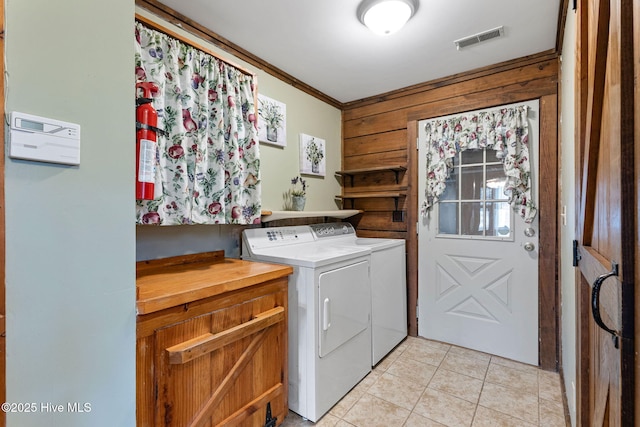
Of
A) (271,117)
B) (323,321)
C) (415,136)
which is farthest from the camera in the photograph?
(415,136)

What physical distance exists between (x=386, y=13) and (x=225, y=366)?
2078 millimetres

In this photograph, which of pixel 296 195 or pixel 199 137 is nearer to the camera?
pixel 199 137

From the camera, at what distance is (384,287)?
253 cm

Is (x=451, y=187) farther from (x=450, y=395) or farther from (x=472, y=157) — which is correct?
(x=450, y=395)

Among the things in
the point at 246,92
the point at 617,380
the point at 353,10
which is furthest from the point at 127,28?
the point at 617,380

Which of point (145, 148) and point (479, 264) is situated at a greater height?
point (145, 148)

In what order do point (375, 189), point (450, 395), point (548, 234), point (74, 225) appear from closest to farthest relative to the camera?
point (74, 225), point (450, 395), point (548, 234), point (375, 189)

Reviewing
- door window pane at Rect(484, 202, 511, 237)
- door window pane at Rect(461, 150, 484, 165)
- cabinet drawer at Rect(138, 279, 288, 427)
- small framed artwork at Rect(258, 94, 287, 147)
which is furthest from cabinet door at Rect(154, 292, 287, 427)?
door window pane at Rect(461, 150, 484, 165)

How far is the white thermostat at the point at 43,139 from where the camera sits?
2.54ft

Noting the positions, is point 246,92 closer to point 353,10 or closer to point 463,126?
point 353,10

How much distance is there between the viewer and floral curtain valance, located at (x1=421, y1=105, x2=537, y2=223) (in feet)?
7.83

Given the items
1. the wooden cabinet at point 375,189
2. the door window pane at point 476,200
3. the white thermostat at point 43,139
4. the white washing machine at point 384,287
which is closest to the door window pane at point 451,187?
the door window pane at point 476,200

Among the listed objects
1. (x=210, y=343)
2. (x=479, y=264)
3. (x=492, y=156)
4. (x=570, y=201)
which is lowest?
(x=210, y=343)

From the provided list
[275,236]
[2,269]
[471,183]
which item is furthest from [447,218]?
[2,269]
